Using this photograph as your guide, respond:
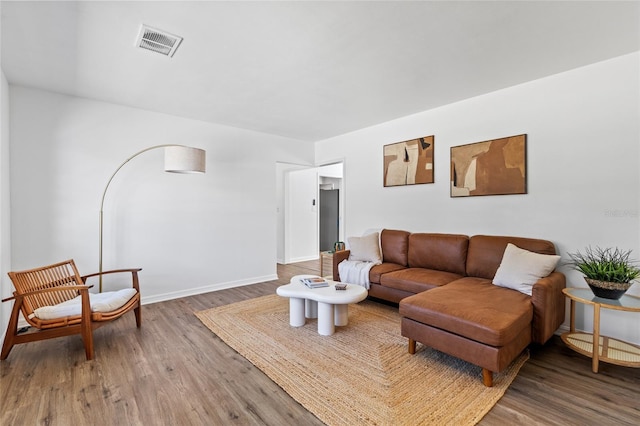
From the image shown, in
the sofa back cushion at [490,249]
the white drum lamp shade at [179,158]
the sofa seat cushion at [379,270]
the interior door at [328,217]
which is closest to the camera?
the sofa back cushion at [490,249]

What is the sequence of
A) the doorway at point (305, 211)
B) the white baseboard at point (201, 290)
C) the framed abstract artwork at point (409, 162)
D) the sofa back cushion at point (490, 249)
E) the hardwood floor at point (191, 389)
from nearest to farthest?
1. the hardwood floor at point (191, 389)
2. the sofa back cushion at point (490, 249)
3. the white baseboard at point (201, 290)
4. the framed abstract artwork at point (409, 162)
5. the doorway at point (305, 211)

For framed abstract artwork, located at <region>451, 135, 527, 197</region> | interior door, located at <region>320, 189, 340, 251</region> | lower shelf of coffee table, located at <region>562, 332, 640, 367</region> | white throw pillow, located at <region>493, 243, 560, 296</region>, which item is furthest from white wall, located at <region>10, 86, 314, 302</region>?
lower shelf of coffee table, located at <region>562, 332, 640, 367</region>

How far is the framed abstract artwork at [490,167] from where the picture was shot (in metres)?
3.05

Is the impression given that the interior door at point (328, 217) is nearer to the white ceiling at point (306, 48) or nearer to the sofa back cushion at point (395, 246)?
the sofa back cushion at point (395, 246)

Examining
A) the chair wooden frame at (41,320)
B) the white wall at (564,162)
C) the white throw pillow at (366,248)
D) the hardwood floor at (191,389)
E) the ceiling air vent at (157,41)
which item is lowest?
the hardwood floor at (191,389)

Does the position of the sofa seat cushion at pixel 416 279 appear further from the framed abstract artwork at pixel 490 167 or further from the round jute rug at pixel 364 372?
the framed abstract artwork at pixel 490 167

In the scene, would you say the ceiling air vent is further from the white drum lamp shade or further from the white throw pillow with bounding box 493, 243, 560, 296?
the white throw pillow with bounding box 493, 243, 560, 296

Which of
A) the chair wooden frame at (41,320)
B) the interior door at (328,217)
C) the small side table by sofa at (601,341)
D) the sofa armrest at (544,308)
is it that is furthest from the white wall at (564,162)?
the chair wooden frame at (41,320)

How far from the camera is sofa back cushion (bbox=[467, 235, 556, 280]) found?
2.82m

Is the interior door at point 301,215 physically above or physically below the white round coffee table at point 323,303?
above

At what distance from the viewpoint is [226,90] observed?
3.16 metres

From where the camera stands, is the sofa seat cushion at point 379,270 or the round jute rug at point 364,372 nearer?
the round jute rug at point 364,372

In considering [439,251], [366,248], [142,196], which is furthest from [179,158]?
[439,251]

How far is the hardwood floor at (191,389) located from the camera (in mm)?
1686
